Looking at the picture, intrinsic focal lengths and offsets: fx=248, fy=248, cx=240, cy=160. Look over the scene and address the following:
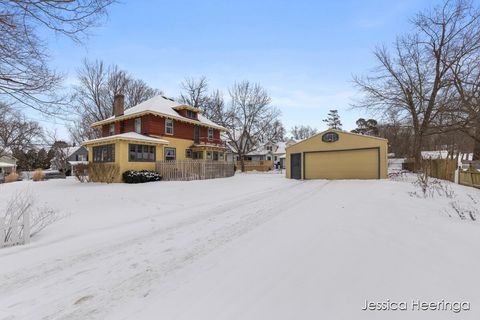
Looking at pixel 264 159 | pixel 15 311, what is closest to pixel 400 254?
pixel 15 311

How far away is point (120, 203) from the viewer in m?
9.20

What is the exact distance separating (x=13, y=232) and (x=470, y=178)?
20.1 m

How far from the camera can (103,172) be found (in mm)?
17938

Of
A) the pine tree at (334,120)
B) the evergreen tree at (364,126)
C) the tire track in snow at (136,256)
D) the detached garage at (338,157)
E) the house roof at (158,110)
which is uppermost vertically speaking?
the pine tree at (334,120)

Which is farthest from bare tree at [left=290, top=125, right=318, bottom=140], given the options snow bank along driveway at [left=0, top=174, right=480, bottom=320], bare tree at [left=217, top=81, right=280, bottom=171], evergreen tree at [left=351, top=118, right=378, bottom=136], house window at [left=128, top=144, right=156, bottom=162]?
snow bank along driveway at [left=0, top=174, right=480, bottom=320]

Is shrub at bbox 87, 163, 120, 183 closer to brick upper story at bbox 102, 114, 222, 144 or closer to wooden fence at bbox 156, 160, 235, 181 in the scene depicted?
wooden fence at bbox 156, 160, 235, 181

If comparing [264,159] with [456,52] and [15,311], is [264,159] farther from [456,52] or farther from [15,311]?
[15,311]

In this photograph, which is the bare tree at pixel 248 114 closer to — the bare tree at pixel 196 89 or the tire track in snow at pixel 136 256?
the bare tree at pixel 196 89

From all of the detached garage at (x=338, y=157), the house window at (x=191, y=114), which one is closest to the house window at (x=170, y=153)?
the house window at (x=191, y=114)

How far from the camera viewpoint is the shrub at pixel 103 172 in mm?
17812

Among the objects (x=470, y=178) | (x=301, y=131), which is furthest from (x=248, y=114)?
(x=301, y=131)

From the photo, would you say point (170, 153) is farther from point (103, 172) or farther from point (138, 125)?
point (103, 172)

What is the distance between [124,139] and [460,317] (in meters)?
19.7

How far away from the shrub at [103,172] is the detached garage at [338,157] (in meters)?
13.7
